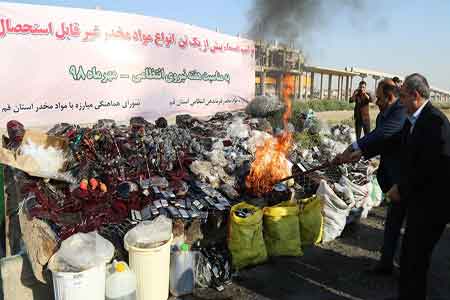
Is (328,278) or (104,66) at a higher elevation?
(104,66)

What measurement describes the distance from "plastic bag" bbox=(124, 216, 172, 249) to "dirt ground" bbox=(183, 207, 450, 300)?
2.42 feet

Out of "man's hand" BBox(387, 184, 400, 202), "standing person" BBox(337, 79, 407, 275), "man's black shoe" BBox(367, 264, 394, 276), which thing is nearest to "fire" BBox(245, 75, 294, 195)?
"standing person" BBox(337, 79, 407, 275)

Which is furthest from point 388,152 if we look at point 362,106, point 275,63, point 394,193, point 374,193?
point 275,63

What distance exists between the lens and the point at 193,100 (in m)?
11.7

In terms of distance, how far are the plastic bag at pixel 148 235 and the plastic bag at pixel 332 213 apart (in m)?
2.37

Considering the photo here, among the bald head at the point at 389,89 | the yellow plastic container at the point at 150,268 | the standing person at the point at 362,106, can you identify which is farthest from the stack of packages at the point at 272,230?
the standing person at the point at 362,106

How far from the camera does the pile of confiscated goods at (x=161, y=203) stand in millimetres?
3205

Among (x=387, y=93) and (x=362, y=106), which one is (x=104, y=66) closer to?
(x=362, y=106)

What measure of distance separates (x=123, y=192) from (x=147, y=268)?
148 cm

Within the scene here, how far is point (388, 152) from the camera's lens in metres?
3.83

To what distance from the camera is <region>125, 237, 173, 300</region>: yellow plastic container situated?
3070 millimetres

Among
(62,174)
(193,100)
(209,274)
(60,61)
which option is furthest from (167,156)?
(193,100)

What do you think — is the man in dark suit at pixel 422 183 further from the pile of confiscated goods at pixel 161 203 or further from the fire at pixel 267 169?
the fire at pixel 267 169

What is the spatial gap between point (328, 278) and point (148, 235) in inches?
81.2
